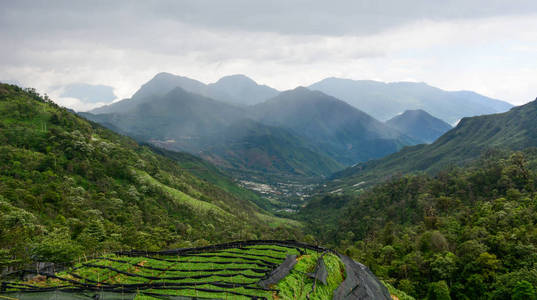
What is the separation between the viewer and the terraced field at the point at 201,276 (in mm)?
28078

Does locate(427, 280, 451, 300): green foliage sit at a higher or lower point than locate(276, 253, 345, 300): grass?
lower

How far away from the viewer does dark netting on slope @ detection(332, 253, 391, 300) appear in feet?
113

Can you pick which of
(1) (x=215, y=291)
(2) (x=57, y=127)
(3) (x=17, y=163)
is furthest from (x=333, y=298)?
(2) (x=57, y=127)

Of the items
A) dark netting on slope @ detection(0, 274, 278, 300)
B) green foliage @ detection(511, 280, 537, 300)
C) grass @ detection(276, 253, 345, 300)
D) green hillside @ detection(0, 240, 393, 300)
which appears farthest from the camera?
green foliage @ detection(511, 280, 537, 300)

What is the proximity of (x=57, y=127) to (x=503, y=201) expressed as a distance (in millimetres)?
151715

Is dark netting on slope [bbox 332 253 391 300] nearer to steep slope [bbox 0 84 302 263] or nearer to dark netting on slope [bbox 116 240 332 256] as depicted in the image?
dark netting on slope [bbox 116 240 332 256]

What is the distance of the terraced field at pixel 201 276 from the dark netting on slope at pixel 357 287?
98cm

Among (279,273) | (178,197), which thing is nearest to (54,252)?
(279,273)

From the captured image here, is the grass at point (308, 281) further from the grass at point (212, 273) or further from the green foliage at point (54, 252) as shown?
the green foliage at point (54, 252)

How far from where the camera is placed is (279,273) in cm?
3319

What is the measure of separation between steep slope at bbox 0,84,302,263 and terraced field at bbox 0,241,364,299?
817 cm

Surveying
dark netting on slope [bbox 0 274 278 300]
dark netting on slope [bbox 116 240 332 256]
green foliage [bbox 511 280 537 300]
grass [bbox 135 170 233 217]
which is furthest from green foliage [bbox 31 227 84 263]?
grass [bbox 135 170 233 217]

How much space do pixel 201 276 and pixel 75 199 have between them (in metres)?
65.5

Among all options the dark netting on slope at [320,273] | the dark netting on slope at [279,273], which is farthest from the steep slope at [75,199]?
the dark netting on slope at [320,273]
